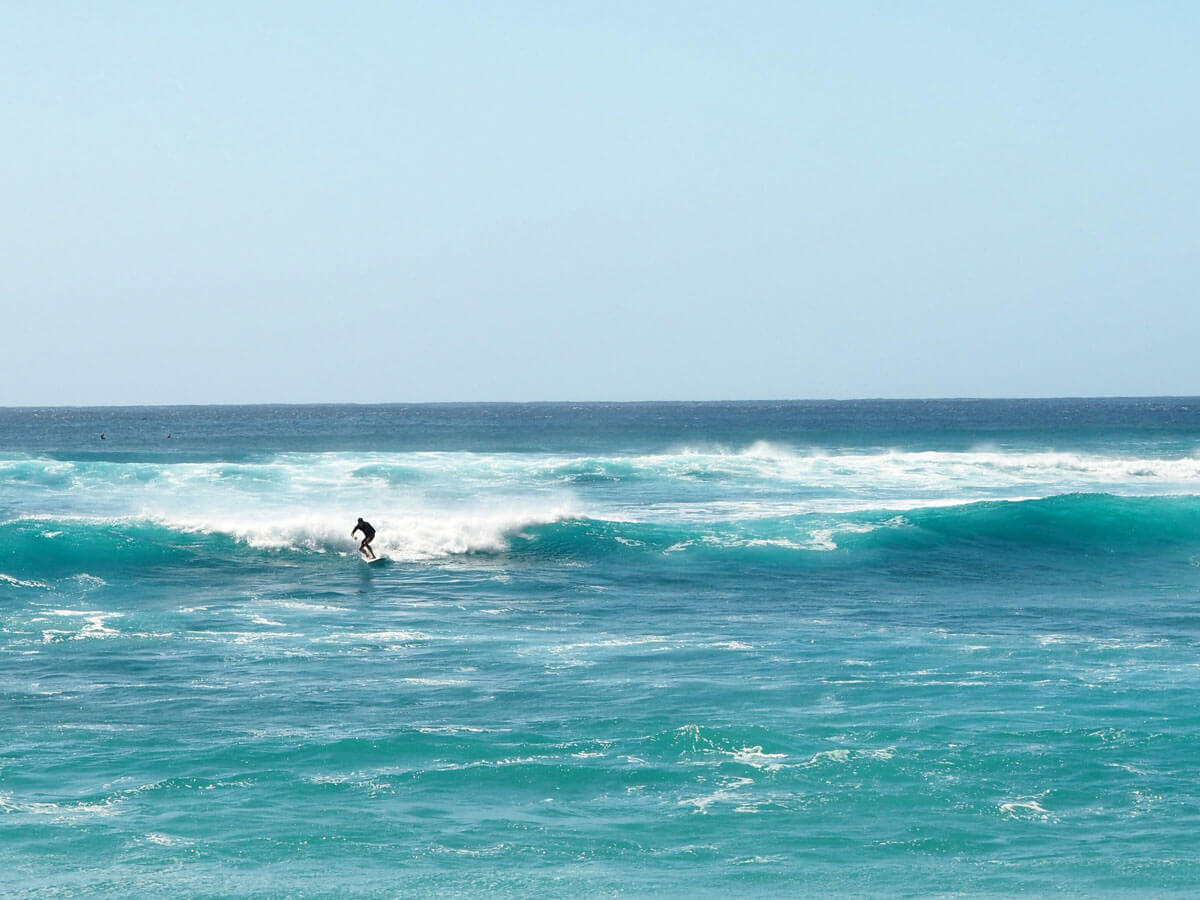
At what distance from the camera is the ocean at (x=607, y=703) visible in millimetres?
11086

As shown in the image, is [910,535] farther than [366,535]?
Yes

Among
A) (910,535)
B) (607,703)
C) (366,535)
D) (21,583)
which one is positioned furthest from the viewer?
(910,535)

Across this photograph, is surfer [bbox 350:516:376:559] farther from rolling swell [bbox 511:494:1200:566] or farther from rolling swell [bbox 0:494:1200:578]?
rolling swell [bbox 511:494:1200:566]

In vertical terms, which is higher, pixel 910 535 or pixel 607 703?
pixel 910 535

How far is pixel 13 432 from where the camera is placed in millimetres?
131500

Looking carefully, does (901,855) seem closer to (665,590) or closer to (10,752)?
(10,752)

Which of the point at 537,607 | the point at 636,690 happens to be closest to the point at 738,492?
the point at 537,607

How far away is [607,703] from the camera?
15906 mm

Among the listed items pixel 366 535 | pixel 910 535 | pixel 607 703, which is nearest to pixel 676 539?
pixel 910 535

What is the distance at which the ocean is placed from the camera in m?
11.1

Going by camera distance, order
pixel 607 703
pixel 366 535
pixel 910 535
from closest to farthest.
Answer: pixel 607 703 < pixel 366 535 < pixel 910 535

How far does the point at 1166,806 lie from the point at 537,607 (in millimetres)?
12943

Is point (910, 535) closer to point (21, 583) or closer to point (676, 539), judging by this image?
point (676, 539)

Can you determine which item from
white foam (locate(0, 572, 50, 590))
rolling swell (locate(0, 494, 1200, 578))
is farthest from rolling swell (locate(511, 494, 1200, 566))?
white foam (locate(0, 572, 50, 590))
